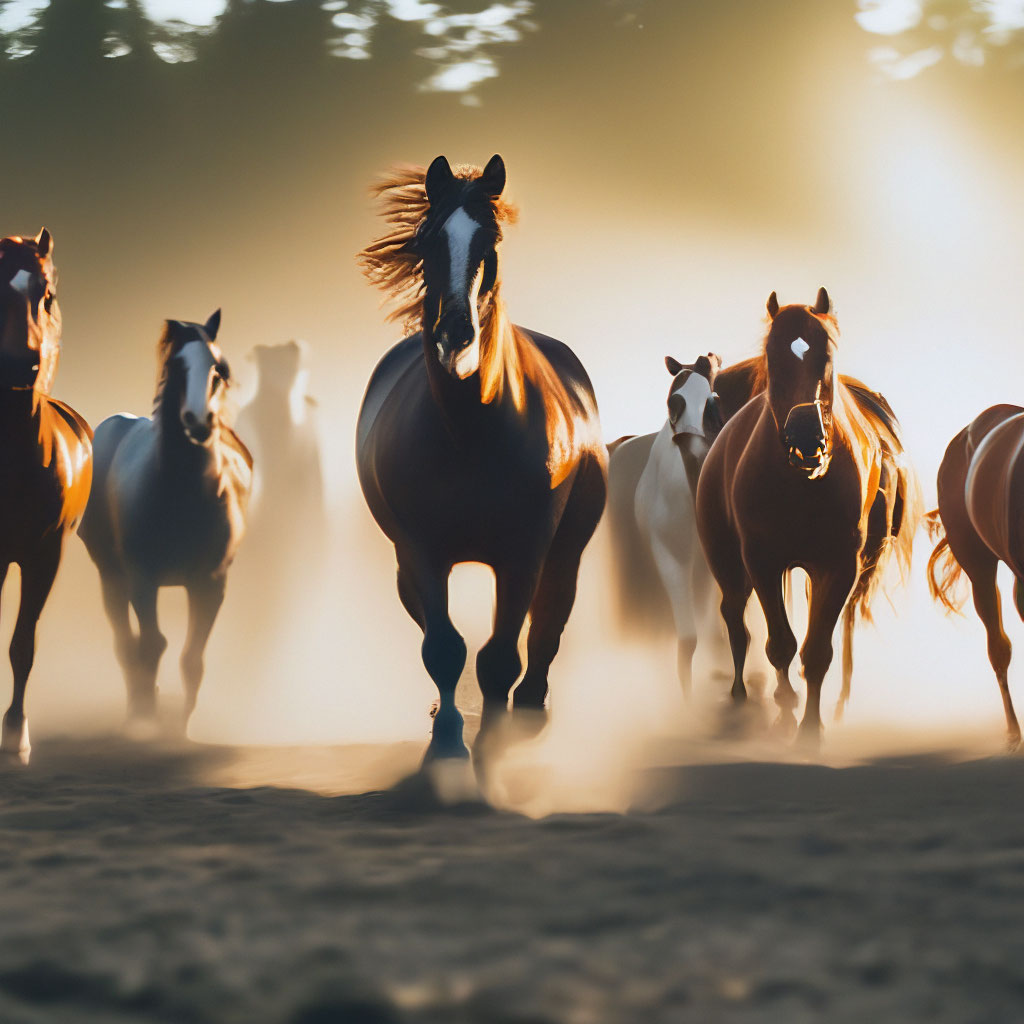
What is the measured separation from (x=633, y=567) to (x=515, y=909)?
22.3 ft

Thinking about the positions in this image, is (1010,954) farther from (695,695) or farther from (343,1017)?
(695,695)

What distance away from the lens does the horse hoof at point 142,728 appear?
6392 mm

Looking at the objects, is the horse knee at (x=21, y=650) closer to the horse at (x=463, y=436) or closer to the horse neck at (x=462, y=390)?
the horse at (x=463, y=436)

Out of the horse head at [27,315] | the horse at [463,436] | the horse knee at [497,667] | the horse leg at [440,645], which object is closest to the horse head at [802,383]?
the horse at [463,436]

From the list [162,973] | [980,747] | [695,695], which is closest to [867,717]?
[695,695]

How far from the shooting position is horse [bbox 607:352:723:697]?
787 centimetres

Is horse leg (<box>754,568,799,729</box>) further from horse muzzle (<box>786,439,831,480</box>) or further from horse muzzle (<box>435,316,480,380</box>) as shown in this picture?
horse muzzle (<box>435,316,480,380</box>)

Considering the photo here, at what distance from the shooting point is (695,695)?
310 inches

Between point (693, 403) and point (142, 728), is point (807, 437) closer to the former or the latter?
point (693, 403)

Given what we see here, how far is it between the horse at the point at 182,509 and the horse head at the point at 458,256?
115 inches

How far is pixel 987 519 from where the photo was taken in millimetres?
5812

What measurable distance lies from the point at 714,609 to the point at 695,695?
0.82m

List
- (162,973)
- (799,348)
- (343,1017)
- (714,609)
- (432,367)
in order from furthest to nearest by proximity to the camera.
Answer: (714,609) → (799,348) → (432,367) → (162,973) → (343,1017)

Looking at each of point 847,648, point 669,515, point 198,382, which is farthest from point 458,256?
point 847,648
